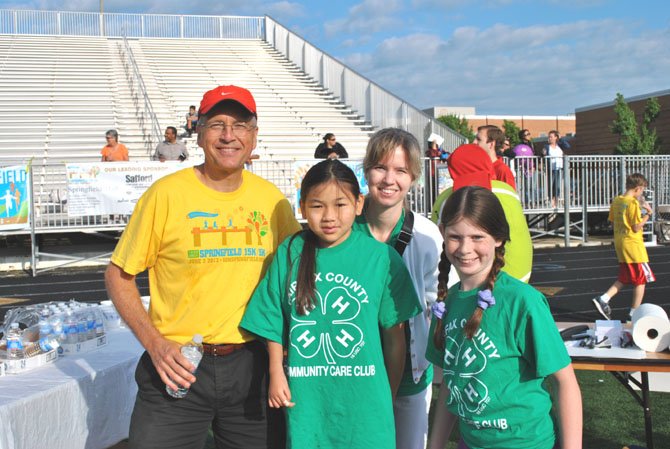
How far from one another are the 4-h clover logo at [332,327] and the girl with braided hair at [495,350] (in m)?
0.35

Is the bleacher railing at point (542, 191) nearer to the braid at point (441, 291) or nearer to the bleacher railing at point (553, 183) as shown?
the bleacher railing at point (553, 183)

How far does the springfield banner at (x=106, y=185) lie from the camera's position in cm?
1344

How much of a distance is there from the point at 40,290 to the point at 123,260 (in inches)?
387

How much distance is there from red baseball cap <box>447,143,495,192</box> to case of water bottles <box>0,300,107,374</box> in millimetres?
2202

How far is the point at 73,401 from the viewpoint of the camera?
3.43 m

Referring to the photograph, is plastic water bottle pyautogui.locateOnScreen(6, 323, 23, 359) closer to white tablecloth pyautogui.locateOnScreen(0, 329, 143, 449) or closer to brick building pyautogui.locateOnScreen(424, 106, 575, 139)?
white tablecloth pyautogui.locateOnScreen(0, 329, 143, 449)

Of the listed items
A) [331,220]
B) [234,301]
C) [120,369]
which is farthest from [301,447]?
[120,369]

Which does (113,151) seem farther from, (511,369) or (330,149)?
(511,369)

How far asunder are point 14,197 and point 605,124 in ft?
111

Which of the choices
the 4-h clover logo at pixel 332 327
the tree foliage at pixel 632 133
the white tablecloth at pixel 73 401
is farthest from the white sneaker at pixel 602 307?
the tree foliage at pixel 632 133

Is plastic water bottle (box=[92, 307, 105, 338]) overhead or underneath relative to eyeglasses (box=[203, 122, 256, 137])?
underneath

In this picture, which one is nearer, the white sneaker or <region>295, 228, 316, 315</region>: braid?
<region>295, 228, 316, 315</region>: braid

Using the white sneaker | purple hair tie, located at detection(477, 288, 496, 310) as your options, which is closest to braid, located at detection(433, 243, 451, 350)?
purple hair tie, located at detection(477, 288, 496, 310)

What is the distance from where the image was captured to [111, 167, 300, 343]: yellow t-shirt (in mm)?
2670
